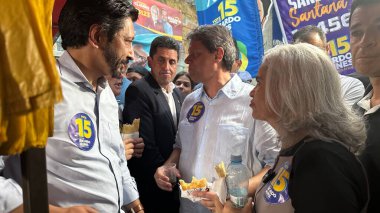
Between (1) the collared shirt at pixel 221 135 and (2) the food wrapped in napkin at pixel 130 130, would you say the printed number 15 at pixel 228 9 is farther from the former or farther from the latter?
(2) the food wrapped in napkin at pixel 130 130

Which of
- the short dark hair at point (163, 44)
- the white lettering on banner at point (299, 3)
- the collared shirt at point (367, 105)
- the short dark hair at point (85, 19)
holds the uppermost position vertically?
the white lettering on banner at point (299, 3)

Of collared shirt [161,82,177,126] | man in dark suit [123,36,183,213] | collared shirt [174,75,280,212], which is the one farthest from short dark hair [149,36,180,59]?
collared shirt [174,75,280,212]

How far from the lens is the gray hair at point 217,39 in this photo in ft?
7.99

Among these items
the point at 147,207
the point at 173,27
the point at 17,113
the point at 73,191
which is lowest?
the point at 147,207

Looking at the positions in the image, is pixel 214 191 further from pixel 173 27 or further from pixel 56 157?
pixel 173 27

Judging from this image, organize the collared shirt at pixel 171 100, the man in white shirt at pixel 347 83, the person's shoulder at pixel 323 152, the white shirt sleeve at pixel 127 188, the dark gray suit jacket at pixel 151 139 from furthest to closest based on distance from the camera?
the collared shirt at pixel 171 100, the dark gray suit jacket at pixel 151 139, the man in white shirt at pixel 347 83, the white shirt sleeve at pixel 127 188, the person's shoulder at pixel 323 152

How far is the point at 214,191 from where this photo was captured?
1.78 m

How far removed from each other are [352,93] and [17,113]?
2577 mm

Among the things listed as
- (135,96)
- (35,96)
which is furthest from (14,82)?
(135,96)

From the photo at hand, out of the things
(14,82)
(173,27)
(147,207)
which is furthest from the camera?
(173,27)

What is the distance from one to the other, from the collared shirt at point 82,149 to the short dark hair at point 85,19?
0.39 ft

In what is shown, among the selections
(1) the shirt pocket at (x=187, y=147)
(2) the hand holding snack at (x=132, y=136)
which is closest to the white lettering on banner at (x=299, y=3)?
(1) the shirt pocket at (x=187, y=147)

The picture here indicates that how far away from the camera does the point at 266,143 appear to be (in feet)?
6.80

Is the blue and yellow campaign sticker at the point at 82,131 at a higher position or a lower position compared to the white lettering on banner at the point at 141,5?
lower
